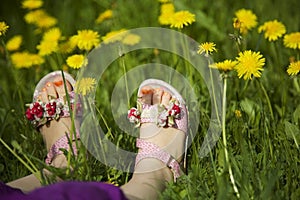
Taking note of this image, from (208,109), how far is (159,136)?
219 millimetres

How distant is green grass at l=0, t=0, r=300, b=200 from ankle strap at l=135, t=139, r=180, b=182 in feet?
0.13

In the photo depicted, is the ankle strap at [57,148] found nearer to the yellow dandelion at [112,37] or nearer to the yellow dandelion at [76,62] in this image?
the yellow dandelion at [76,62]

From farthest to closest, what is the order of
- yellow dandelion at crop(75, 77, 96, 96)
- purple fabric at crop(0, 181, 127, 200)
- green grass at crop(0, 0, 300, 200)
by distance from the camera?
yellow dandelion at crop(75, 77, 96, 96) → green grass at crop(0, 0, 300, 200) → purple fabric at crop(0, 181, 127, 200)

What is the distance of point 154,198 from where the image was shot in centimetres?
129

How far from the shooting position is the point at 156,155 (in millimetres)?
1478

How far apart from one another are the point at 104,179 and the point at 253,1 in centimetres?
129

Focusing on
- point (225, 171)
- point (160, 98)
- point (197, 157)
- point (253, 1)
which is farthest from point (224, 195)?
point (253, 1)

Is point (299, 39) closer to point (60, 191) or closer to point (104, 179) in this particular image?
point (104, 179)

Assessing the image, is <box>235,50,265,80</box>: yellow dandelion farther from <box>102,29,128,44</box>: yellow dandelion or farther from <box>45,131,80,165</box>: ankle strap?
<box>102,29,128,44</box>: yellow dandelion

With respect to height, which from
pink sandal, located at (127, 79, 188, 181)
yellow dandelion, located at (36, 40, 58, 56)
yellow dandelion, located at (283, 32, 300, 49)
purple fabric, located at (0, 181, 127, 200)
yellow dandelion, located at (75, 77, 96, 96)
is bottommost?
purple fabric, located at (0, 181, 127, 200)

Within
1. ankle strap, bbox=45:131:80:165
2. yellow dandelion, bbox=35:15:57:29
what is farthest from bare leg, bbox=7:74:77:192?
yellow dandelion, bbox=35:15:57:29

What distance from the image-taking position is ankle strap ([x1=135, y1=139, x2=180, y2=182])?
1446 millimetres

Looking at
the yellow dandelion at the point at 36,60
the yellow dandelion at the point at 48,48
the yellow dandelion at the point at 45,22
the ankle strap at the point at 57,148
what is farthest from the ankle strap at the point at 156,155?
the yellow dandelion at the point at 45,22

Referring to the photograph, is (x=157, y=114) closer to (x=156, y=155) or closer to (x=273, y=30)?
(x=156, y=155)
